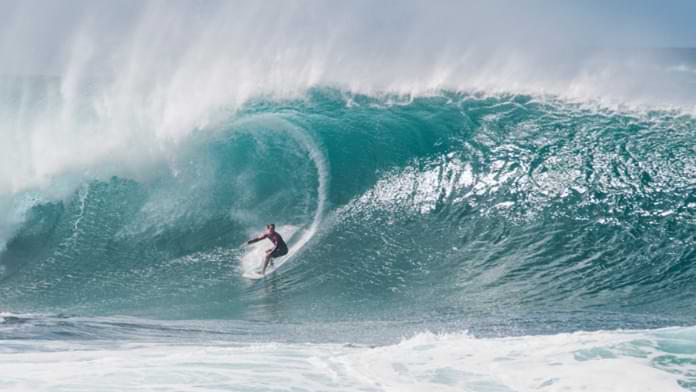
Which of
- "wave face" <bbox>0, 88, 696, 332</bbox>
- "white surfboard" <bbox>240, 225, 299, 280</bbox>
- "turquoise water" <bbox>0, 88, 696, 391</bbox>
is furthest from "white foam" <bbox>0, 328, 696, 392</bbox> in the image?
"white surfboard" <bbox>240, 225, 299, 280</bbox>

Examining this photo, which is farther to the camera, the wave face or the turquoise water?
the wave face

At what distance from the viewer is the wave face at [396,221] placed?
40.0 feet

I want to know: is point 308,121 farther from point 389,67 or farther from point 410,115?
point 389,67

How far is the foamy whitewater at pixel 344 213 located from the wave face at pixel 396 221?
0.05 m

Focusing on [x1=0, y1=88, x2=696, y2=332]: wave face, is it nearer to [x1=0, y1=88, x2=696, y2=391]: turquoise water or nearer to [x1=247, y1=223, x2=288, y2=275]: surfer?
[x1=0, y1=88, x2=696, y2=391]: turquoise water

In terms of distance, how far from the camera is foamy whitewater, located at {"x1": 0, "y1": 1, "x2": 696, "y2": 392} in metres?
8.88

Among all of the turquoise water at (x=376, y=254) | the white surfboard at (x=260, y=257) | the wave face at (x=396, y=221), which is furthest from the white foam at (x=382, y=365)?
the white surfboard at (x=260, y=257)

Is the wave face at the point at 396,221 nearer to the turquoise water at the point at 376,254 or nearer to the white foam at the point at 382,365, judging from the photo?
the turquoise water at the point at 376,254

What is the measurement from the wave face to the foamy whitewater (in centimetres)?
5

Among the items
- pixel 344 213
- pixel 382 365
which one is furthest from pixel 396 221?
pixel 382 365

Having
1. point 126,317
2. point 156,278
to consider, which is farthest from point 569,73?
point 126,317

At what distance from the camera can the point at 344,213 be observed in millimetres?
15133

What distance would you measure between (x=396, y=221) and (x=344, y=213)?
3.26 feet

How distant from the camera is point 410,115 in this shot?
19.0 metres
